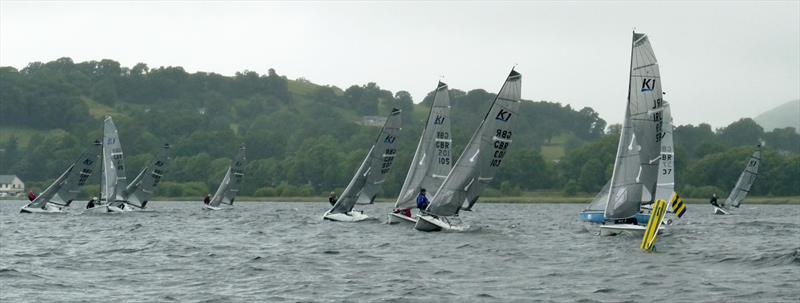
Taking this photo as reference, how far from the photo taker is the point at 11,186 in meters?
170

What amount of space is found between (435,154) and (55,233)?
1762 centimetres

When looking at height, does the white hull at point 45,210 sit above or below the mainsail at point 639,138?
below

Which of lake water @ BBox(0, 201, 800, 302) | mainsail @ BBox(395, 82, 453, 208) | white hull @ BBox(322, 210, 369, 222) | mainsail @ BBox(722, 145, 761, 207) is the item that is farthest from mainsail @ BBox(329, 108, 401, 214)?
mainsail @ BBox(722, 145, 761, 207)

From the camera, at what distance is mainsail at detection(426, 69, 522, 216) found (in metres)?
48.0

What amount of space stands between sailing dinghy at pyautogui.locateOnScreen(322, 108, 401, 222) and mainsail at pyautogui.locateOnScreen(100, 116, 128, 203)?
76.2 ft

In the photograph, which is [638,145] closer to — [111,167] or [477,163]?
[477,163]

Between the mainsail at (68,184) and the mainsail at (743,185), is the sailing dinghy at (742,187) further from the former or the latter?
the mainsail at (68,184)

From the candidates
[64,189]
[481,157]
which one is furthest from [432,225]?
[64,189]

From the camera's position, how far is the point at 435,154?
5638 centimetres

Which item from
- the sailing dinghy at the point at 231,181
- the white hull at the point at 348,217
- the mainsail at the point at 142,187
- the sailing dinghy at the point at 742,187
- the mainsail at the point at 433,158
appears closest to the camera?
the mainsail at the point at 433,158

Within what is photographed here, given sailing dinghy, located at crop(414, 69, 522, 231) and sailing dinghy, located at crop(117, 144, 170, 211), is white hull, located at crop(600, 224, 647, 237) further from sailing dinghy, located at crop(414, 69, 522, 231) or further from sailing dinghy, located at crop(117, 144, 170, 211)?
sailing dinghy, located at crop(117, 144, 170, 211)

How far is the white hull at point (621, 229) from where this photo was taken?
4388cm

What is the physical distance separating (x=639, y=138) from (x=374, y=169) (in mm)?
19189

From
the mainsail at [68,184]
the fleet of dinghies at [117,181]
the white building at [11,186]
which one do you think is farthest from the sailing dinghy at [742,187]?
the white building at [11,186]
